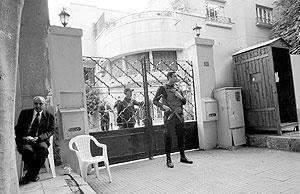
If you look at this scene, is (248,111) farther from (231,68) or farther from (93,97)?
(93,97)

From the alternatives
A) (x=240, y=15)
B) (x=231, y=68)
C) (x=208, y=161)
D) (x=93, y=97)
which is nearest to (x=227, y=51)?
(x=231, y=68)

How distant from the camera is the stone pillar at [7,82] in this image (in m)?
1.83

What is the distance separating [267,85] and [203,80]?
1560mm

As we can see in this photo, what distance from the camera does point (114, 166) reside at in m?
5.09

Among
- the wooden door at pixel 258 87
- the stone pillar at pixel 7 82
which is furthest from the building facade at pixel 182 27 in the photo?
the stone pillar at pixel 7 82

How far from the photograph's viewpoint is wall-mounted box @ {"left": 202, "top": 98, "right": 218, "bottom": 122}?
5.97 m

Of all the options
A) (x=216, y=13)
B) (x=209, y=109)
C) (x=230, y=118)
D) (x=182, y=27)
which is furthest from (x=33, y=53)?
(x=216, y=13)

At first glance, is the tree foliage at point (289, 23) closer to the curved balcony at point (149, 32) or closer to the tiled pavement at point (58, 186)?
the curved balcony at point (149, 32)

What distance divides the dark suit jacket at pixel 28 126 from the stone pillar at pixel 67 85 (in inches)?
16.6

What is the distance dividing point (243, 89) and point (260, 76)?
613mm

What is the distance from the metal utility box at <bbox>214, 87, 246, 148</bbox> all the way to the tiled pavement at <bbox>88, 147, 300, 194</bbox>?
59cm

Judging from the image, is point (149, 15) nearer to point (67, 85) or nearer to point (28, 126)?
point (67, 85)

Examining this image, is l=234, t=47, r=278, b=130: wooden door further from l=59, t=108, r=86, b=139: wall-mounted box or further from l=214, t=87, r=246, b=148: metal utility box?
l=59, t=108, r=86, b=139: wall-mounted box

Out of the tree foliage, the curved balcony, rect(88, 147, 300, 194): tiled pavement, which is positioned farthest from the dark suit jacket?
the curved balcony
